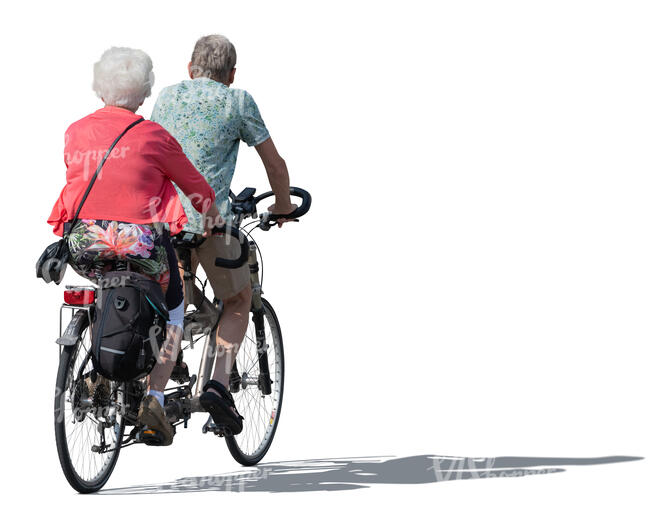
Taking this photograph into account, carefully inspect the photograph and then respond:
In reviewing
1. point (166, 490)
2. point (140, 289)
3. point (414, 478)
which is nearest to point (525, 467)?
point (414, 478)

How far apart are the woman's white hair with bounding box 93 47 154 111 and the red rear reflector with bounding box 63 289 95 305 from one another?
3.67ft

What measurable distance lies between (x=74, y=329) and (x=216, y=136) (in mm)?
1612

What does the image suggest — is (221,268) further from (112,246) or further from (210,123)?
(112,246)

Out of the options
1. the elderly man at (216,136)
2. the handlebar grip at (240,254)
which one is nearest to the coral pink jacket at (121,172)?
the elderly man at (216,136)

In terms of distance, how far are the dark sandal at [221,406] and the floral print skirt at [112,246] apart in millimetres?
1190

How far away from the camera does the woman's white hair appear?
8.51 metres

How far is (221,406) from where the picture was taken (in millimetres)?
9352

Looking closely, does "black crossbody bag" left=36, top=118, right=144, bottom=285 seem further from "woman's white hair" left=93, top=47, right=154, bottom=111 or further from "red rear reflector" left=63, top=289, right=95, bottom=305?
"woman's white hair" left=93, top=47, right=154, bottom=111

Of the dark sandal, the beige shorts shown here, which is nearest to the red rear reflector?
the beige shorts

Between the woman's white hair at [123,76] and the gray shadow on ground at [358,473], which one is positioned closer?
the woman's white hair at [123,76]

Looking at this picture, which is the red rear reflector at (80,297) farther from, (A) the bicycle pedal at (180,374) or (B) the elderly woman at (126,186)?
(A) the bicycle pedal at (180,374)

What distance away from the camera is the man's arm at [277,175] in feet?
31.2

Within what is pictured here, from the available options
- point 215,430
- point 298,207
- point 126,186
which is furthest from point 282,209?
point 126,186

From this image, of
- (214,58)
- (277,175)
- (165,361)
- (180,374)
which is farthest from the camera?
(277,175)
